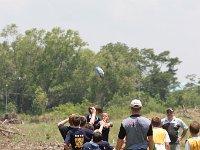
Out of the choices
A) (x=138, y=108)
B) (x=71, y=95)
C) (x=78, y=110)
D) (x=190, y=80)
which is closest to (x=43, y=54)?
(x=71, y=95)

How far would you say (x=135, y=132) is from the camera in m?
8.33

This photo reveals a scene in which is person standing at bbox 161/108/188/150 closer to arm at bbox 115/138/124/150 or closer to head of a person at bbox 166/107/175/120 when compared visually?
head of a person at bbox 166/107/175/120

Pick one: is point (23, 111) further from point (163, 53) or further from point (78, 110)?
point (163, 53)

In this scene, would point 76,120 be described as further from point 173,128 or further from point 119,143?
point 173,128

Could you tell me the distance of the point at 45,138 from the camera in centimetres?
3073

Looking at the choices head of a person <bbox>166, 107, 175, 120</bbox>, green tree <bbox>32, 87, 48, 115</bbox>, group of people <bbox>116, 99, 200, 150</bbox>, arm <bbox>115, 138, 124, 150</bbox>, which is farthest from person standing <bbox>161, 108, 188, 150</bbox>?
green tree <bbox>32, 87, 48, 115</bbox>

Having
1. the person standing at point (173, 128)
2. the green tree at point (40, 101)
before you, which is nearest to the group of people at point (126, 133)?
the person standing at point (173, 128)

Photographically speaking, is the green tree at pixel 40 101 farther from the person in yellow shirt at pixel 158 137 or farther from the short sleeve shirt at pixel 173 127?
the person in yellow shirt at pixel 158 137

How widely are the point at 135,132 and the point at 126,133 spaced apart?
0.15 meters

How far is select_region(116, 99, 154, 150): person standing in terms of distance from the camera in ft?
27.3

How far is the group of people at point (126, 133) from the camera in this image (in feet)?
27.3

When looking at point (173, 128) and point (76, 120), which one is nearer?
point (76, 120)

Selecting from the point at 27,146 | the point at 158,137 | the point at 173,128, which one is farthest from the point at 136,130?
the point at 27,146

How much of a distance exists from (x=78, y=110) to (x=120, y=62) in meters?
19.1
